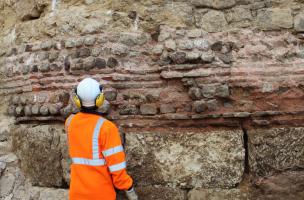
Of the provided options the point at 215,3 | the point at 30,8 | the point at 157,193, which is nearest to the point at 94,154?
the point at 157,193

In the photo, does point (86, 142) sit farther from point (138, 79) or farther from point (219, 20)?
point (219, 20)

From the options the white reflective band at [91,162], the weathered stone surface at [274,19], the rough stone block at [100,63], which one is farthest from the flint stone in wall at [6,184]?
the weathered stone surface at [274,19]

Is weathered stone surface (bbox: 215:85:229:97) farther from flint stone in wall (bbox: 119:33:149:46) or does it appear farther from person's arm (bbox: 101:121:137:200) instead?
person's arm (bbox: 101:121:137:200)

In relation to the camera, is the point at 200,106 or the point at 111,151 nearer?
the point at 111,151

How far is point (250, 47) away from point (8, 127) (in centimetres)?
288

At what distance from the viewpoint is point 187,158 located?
388 centimetres

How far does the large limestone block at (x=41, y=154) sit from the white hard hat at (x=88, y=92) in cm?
87

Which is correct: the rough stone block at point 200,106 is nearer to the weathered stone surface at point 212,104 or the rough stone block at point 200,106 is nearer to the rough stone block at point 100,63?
the weathered stone surface at point 212,104

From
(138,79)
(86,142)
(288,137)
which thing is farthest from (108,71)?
(288,137)

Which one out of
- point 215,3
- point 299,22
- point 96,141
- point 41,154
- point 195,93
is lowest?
point 41,154

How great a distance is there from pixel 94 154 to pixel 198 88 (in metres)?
1.09

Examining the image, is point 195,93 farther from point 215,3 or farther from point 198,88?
point 215,3

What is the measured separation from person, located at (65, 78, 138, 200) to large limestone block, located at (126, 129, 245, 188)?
1.31 feet

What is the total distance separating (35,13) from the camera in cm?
475
